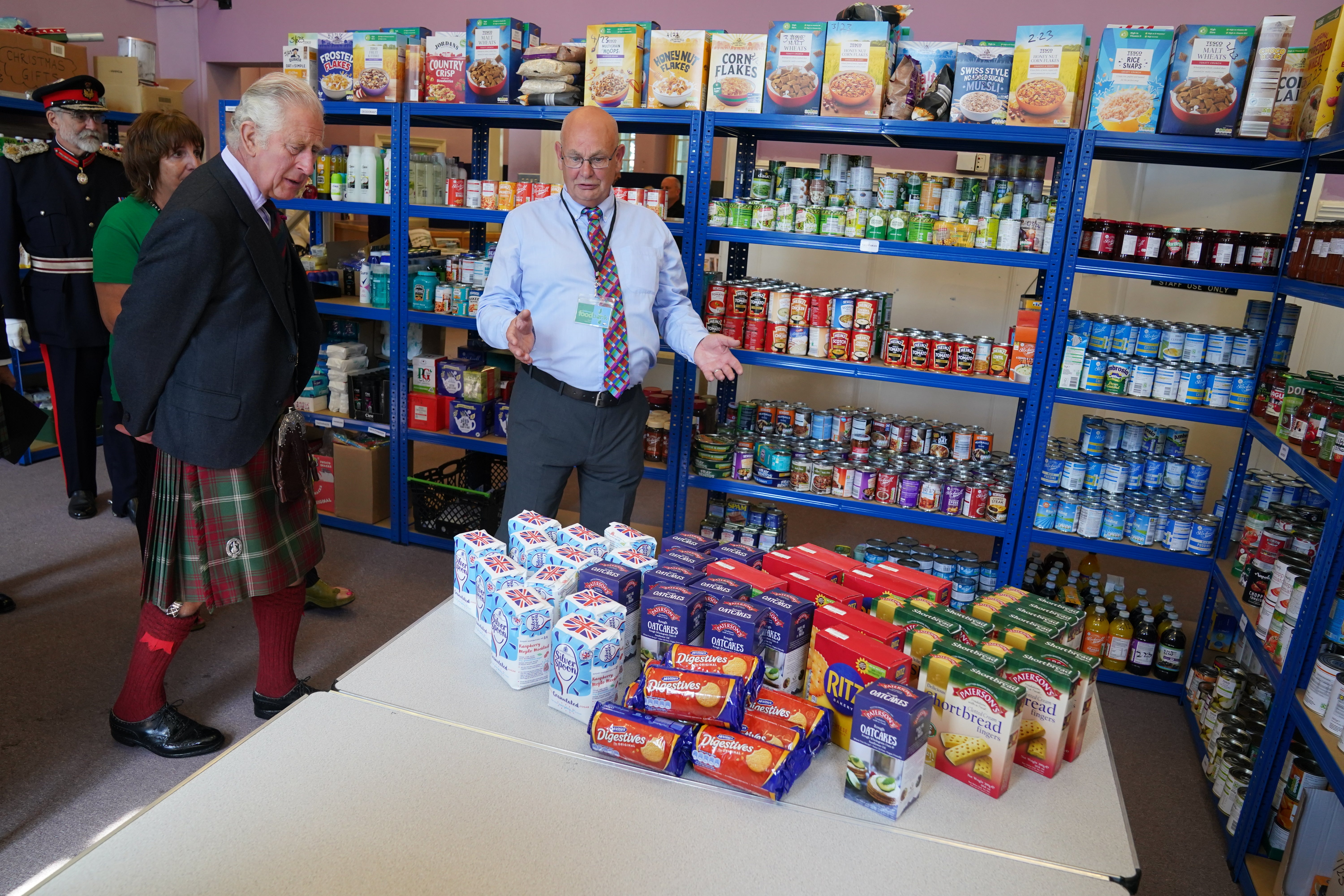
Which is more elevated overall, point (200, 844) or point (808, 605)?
point (808, 605)

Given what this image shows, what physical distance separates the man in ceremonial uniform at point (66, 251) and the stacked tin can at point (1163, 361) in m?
4.55

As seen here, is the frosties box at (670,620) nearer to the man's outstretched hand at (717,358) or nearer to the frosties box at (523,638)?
the frosties box at (523,638)

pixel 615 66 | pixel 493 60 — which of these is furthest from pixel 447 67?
pixel 615 66

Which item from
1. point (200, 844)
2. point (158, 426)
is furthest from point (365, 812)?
point (158, 426)

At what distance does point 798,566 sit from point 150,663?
2105 millimetres

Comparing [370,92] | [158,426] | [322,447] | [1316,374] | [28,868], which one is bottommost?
[28,868]

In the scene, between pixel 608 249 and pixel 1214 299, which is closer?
pixel 608 249

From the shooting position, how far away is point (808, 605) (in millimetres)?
1945

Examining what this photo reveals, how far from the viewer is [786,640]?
1.89 meters

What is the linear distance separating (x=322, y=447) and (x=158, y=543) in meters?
2.77

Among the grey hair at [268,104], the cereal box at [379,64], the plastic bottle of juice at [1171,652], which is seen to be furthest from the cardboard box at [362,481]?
the plastic bottle of juice at [1171,652]

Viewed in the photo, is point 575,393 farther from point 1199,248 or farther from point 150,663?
point 1199,248

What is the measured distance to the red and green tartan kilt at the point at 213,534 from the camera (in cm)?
267

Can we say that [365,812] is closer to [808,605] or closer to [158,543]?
[808,605]
